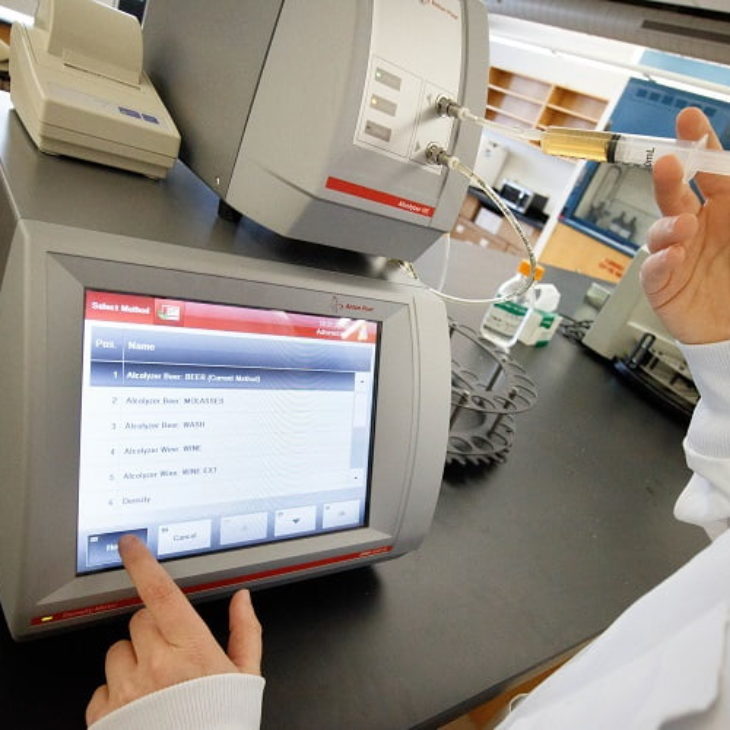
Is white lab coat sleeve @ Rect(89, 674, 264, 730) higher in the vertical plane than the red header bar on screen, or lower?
lower

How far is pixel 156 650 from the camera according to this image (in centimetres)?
32

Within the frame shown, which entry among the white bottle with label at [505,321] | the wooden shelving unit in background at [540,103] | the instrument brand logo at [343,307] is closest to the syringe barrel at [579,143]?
the instrument brand logo at [343,307]

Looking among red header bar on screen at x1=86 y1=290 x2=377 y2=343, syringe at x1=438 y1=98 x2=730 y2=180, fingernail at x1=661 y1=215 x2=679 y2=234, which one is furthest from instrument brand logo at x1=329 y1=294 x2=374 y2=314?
fingernail at x1=661 y1=215 x2=679 y2=234

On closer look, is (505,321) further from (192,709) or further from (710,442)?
(192,709)

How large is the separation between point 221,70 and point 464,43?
22cm

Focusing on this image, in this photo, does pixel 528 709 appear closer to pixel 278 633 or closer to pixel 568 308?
pixel 278 633

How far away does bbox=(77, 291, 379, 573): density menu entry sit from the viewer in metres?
0.34

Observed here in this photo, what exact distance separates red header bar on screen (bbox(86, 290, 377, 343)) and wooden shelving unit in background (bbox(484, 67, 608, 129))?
18.4ft

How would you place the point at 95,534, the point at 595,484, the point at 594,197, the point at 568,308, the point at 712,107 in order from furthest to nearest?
1. the point at 594,197
2. the point at 712,107
3. the point at 568,308
4. the point at 595,484
5. the point at 95,534

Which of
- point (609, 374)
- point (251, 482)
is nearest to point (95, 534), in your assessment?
point (251, 482)

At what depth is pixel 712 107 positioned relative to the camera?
4273mm

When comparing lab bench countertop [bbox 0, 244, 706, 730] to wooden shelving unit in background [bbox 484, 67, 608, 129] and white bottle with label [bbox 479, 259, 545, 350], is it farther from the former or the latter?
wooden shelving unit in background [bbox 484, 67, 608, 129]

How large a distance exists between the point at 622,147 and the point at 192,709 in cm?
56

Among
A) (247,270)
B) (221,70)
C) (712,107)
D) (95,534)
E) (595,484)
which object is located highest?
(712,107)
